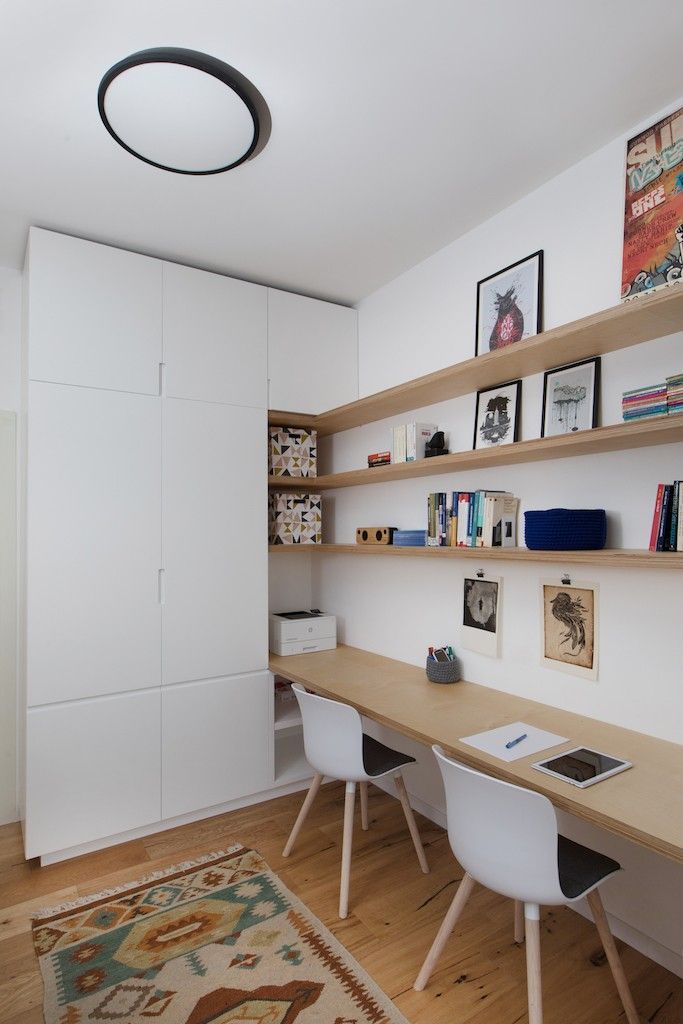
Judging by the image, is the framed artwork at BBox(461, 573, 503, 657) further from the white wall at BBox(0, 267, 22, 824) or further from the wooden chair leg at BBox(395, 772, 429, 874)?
the white wall at BBox(0, 267, 22, 824)

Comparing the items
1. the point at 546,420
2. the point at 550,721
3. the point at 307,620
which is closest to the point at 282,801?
the point at 307,620

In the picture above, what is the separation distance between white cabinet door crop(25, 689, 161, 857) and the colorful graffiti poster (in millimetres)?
2580

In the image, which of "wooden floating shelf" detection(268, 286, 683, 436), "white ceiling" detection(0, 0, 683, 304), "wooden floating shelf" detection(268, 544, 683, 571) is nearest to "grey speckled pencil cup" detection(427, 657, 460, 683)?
"wooden floating shelf" detection(268, 544, 683, 571)

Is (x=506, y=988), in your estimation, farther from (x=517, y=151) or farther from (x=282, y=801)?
(x=517, y=151)

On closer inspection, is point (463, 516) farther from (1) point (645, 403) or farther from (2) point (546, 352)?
(1) point (645, 403)

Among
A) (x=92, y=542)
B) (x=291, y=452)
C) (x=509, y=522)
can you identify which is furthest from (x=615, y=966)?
(x=291, y=452)

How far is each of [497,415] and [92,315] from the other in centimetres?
184

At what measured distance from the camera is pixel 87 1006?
175 centimetres

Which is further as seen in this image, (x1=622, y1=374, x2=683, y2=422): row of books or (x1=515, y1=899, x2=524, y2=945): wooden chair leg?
(x1=515, y1=899, x2=524, y2=945): wooden chair leg

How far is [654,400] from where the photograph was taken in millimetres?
1763

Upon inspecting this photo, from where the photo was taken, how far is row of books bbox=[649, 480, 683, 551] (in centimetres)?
168

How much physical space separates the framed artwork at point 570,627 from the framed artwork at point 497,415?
24.3 inches

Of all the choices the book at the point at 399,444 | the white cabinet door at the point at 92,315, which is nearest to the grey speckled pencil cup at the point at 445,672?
the book at the point at 399,444

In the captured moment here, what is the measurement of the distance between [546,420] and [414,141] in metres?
1.09
